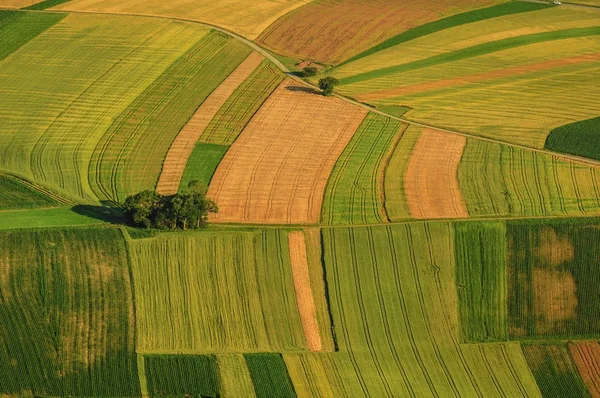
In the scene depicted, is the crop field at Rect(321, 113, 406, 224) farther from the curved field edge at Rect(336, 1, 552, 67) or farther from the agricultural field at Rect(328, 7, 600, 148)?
the curved field edge at Rect(336, 1, 552, 67)

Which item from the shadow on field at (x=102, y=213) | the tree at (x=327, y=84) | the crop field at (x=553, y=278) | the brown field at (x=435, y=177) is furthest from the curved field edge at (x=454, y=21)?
the crop field at (x=553, y=278)

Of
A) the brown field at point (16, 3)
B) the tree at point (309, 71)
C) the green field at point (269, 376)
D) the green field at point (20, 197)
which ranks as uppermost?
the brown field at point (16, 3)

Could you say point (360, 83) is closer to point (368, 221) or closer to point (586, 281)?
point (368, 221)

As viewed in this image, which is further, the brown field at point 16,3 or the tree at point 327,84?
the brown field at point 16,3

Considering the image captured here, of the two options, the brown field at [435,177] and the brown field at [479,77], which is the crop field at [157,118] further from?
the brown field at [435,177]

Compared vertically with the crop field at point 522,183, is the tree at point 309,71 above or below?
above

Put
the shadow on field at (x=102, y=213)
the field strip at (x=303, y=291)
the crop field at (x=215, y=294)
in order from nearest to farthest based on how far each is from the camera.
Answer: the crop field at (x=215, y=294) → the field strip at (x=303, y=291) → the shadow on field at (x=102, y=213)
